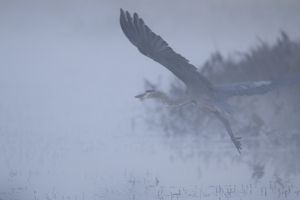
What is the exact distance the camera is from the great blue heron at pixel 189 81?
6.43 meters

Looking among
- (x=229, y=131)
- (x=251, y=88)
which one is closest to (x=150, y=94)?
(x=229, y=131)

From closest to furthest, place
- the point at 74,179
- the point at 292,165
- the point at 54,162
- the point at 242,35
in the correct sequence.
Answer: the point at 74,179
the point at 292,165
the point at 54,162
the point at 242,35

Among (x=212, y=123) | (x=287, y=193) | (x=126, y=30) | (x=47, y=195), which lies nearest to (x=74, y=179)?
(x=47, y=195)

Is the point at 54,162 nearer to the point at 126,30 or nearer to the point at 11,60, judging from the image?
the point at 126,30

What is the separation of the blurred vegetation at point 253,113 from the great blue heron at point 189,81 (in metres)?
1.37

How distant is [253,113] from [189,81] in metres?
3.36

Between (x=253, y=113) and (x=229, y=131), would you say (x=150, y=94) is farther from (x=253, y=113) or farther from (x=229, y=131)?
(x=253, y=113)

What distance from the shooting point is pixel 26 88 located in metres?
17.4

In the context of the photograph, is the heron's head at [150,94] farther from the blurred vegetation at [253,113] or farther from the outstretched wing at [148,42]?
the blurred vegetation at [253,113]

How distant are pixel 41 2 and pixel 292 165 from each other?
10070 mm

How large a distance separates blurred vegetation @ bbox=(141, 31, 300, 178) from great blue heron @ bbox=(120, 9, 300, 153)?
4.49ft

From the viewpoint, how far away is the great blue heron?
6.43 metres

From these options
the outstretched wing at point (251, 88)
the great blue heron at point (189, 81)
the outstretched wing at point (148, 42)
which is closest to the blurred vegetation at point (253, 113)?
the great blue heron at point (189, 81)

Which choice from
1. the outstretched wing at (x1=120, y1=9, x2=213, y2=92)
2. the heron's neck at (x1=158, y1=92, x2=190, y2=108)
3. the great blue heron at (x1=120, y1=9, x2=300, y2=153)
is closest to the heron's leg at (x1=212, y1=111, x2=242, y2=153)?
the great blue heron at (x1=120, y1=9, x2=300, y2=153)
